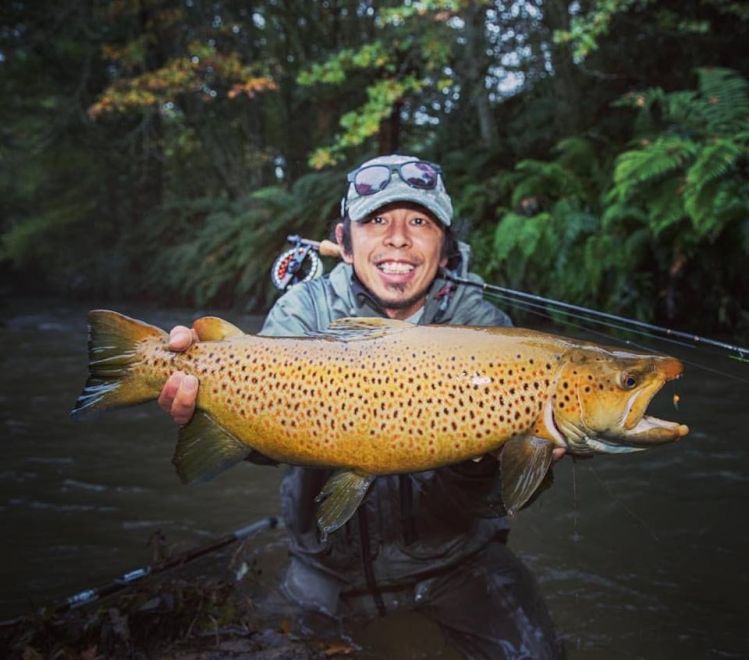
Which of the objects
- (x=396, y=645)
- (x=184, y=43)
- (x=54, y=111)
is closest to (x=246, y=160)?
(x=184, y=43)

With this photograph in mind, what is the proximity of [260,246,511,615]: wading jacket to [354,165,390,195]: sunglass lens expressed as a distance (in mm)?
383

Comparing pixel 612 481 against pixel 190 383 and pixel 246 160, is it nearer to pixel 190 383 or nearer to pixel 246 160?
pixel 190 383

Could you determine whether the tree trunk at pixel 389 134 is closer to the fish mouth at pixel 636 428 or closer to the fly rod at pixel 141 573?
the fly rod at pixel 141 573

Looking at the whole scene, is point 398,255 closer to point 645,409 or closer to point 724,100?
point 645,409

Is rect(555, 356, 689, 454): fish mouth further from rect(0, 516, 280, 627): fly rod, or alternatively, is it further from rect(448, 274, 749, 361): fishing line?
rect(0, 516, 280, 627): fly rod

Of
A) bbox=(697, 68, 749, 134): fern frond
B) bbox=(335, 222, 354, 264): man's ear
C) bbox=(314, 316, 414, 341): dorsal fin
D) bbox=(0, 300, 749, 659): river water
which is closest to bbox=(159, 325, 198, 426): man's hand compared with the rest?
bbox=(314, 316, 414, 341): dorsal fin

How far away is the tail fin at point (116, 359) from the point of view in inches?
91.7

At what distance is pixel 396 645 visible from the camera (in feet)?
10.1

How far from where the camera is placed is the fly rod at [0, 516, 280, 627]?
2973mm

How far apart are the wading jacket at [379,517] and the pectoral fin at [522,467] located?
2.35ft

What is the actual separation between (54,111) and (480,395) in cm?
1946

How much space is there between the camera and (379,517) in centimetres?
299

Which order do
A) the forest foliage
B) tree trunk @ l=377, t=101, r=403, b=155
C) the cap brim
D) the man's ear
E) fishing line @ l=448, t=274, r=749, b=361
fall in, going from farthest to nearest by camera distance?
tree trunk @ l=377, t=101, r=403, b=155
the forest foliage
the man's ear
the cap brim
fishing line @ l=448, t=274, r=749, b=361

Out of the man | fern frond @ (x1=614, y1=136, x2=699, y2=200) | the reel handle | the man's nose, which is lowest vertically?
the man
